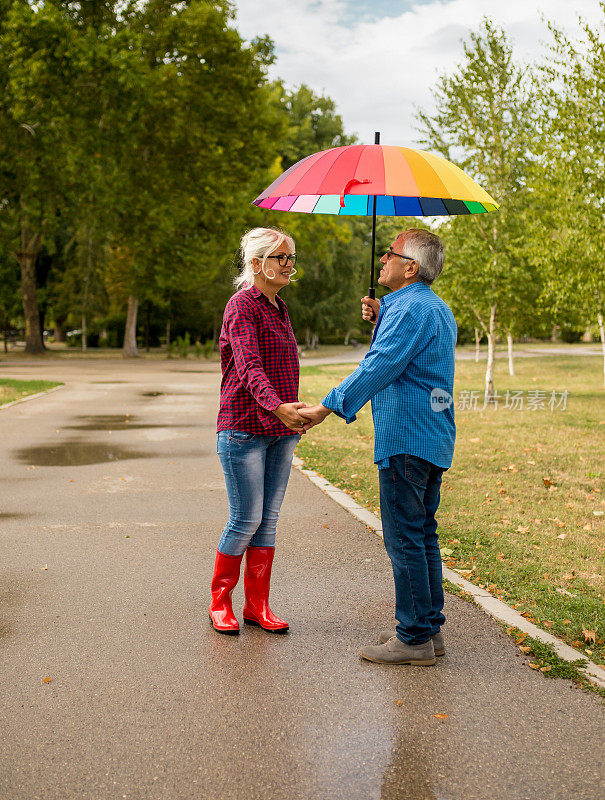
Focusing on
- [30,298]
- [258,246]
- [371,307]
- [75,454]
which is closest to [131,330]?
[30,298]

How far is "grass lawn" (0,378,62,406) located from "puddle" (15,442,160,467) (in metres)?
5.76

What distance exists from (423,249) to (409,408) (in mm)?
744

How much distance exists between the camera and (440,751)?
117 inches

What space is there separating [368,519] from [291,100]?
165 feet

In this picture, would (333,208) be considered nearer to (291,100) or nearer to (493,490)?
(493,490)

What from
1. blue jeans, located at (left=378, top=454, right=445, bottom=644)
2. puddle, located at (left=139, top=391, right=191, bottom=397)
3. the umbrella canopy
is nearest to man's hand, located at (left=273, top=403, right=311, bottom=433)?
blue jeans, located at (left=378, top=454, right=445, bottom=644)

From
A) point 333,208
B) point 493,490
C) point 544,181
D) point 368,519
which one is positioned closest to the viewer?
point 333,208

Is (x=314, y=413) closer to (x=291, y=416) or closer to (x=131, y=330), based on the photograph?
(x=291, y=416)

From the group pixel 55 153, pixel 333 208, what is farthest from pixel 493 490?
pixel 55 153

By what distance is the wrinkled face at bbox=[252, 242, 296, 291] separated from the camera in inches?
157

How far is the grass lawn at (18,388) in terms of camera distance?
1725 centimetres

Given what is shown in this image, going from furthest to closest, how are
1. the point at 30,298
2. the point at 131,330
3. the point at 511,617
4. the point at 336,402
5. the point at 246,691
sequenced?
1. the point at 131,330
2. the point at 30,298
3. the point at 511,617
4. the point at 336,402
5. the point at 246,691

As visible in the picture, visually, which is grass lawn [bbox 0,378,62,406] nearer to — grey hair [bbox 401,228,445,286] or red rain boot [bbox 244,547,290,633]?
red rain boot [bbox 244,547,290,633]

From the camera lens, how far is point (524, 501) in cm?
759
